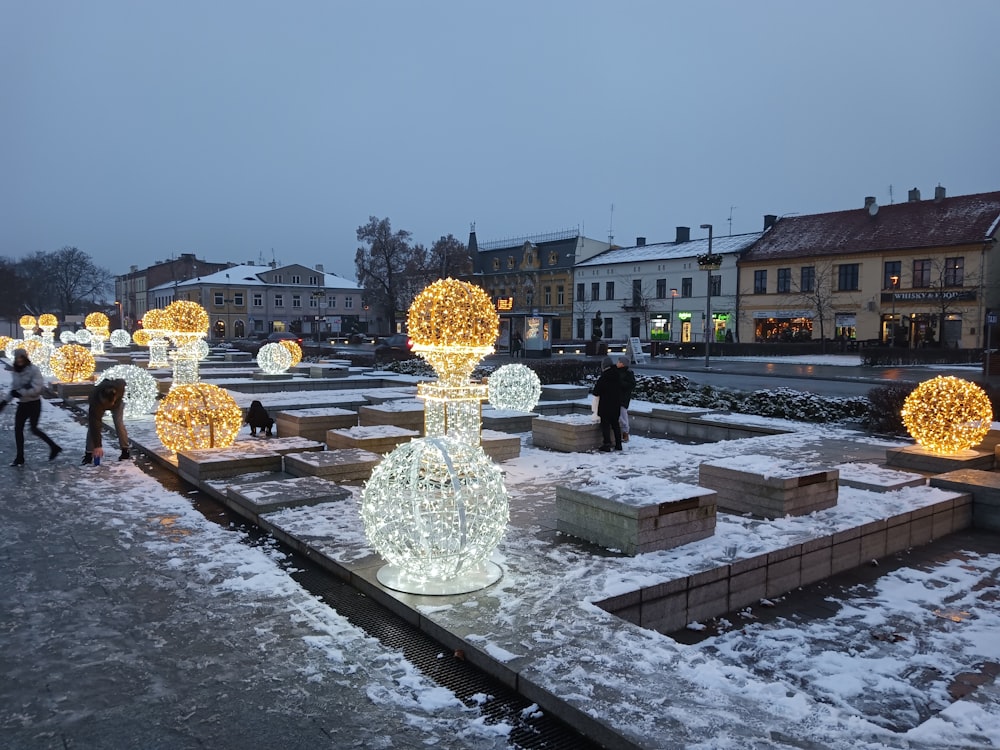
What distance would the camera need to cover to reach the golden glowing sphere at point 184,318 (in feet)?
41.4

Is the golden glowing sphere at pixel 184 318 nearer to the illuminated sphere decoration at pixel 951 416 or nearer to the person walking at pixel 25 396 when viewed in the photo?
the person walking at pixel 25 396

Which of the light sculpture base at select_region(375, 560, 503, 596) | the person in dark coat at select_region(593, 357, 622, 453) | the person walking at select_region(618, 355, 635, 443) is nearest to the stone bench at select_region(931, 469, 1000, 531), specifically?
the person in dark coat at select_region(593, 357, 622, 453)

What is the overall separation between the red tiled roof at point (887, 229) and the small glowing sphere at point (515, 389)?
3724 cm

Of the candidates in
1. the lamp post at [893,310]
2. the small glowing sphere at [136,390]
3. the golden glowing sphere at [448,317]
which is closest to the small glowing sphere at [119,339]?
the small glowing sphere at [136,390]

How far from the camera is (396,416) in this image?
1260cm

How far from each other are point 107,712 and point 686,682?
3118mm

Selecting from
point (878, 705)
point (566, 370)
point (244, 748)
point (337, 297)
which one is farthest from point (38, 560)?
point (337, 297)

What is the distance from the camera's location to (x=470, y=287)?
8836 millimetres

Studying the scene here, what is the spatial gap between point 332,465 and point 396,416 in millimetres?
3757

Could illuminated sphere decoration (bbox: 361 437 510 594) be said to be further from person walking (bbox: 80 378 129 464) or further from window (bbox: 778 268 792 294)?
window (bbox: 778 268 792 294)

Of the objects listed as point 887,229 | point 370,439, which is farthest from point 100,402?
point 887,229

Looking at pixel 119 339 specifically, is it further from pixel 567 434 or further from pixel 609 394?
pixel 609 394

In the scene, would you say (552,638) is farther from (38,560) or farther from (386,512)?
(38,560)

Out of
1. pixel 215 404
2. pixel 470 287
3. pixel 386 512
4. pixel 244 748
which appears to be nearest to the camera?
pixel 244 748
